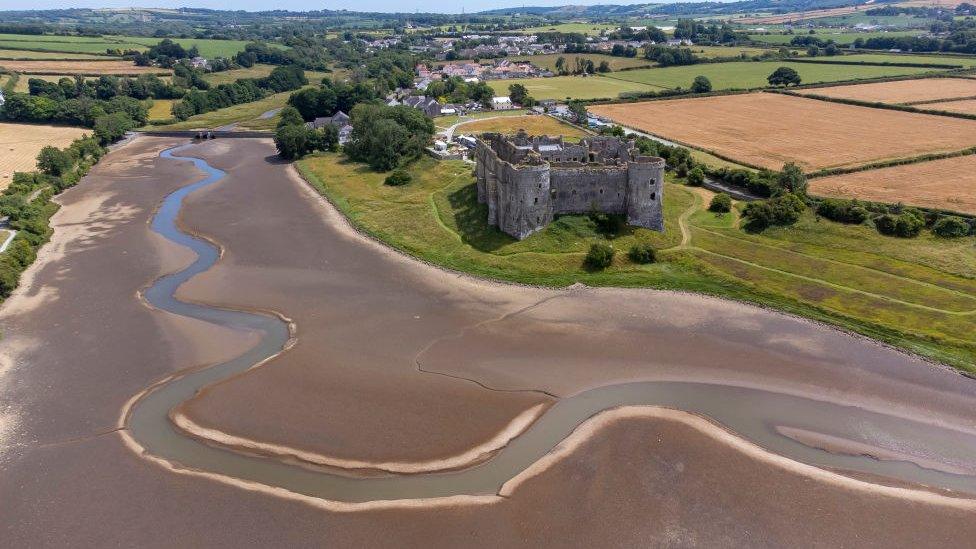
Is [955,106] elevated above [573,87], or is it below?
below

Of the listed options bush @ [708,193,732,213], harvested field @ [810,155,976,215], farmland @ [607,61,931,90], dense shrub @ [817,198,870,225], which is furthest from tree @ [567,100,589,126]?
dense shrub @ [817,198,870,225]

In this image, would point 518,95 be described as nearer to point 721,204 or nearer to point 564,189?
point 721,204

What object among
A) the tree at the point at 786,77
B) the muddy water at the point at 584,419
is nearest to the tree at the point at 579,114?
the tree at the point at 786,77

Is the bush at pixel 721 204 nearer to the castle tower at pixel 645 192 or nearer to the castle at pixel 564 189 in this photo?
the castle tower at pixel 645 192

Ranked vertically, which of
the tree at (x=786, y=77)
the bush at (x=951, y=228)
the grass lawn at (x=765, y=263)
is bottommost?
the grass lawn at (x=765, y=263)

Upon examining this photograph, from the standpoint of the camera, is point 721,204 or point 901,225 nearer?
point 901,225

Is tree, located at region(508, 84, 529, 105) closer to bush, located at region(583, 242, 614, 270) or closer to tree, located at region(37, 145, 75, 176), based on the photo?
tree, located at region(37, 145, 75, 176)

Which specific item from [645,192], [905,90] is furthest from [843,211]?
[905,90]
